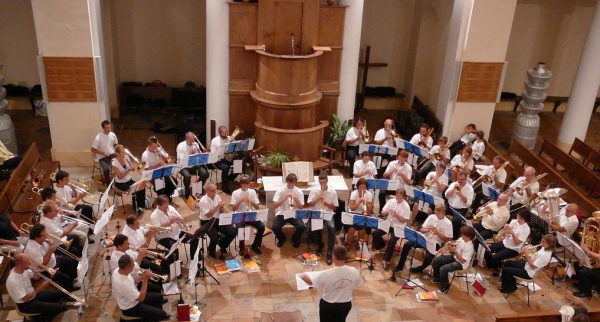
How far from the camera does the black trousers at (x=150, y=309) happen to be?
761cm

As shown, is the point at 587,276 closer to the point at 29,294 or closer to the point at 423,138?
the point at 423,138

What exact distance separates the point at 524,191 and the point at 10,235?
29.8 ft

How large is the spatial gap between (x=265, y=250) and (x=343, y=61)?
205 inches

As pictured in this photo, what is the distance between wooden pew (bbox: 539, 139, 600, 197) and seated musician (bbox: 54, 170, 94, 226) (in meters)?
9.94

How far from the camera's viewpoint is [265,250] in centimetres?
1012

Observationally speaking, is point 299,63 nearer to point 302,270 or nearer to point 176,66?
point 302,270

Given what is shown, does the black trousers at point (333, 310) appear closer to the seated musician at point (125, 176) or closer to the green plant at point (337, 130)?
the seated musician at point (125, 176)

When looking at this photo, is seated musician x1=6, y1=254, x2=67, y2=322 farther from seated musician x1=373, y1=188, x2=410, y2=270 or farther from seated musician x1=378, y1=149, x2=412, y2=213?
seated musician x1=378, y1=149, x2=412, y2=213

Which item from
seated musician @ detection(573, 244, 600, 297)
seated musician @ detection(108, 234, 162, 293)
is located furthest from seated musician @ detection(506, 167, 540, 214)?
seated musician @ detection(108, 234, 162, 293)

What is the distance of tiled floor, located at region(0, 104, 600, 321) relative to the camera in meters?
8.54

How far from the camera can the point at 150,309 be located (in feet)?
25.5

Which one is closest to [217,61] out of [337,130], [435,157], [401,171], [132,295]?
[337,130]

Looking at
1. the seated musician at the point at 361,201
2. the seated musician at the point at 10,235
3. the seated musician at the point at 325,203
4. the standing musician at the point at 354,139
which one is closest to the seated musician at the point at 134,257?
the seated musician at the point at 10,235

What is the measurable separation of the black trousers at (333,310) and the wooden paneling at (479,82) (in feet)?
24.6
